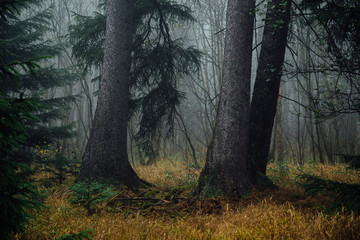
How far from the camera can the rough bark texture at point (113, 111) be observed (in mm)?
5461

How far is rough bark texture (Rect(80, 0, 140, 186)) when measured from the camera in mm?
5461

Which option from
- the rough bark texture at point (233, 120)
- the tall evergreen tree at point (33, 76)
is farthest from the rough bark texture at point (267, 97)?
the tall evergreen tree at point (33, 76)

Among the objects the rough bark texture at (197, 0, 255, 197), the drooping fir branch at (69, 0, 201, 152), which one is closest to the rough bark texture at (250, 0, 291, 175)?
the rough bark texture at (197, 0, 255, 197)

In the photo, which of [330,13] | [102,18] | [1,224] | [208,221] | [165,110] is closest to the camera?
[1,224]

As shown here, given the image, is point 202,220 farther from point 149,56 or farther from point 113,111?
point 149,56

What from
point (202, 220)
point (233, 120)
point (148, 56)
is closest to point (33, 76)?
point (148, 56)

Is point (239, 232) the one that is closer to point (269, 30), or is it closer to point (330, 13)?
point (330, 13)

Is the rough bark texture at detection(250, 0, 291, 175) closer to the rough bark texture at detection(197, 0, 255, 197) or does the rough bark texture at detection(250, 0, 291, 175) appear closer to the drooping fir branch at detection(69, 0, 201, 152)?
the rough bark texture at detection(197, 0, 255, 197)

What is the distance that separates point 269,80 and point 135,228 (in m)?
3.67

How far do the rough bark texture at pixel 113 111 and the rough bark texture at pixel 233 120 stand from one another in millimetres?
2095

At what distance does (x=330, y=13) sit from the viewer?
12.3ft

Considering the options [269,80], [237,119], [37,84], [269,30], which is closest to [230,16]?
[269,30]

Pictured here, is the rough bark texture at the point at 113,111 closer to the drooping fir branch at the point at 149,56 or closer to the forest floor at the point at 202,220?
the forest floor at the point at 202,220

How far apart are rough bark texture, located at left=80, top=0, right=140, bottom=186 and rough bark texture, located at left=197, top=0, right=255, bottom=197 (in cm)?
210
